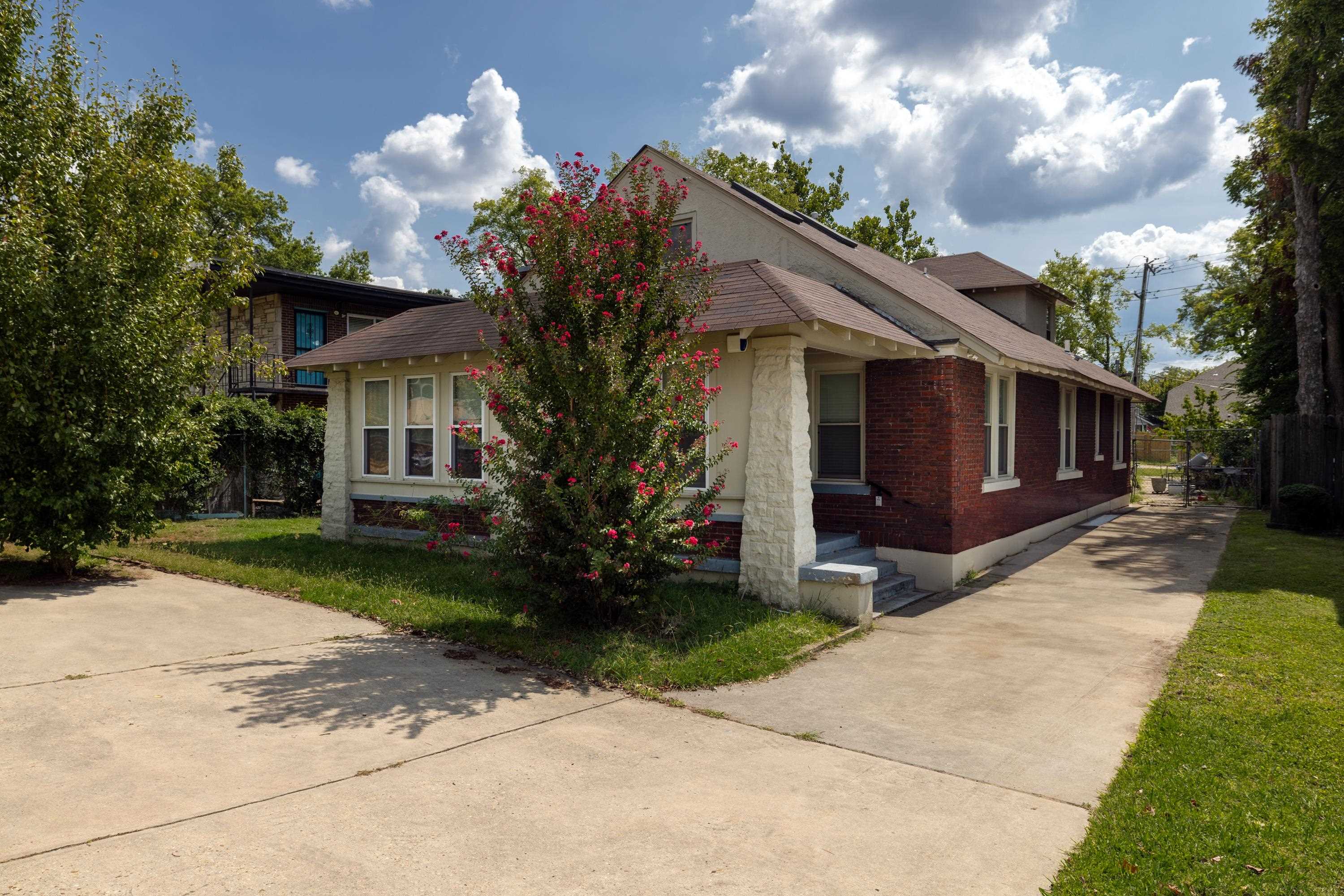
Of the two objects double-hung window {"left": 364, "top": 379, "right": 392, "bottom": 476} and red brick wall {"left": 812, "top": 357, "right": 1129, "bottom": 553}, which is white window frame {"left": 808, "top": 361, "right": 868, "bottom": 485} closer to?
red brick wall {"left": 812, "top": 357, "right": 1129, "bottom": 553}

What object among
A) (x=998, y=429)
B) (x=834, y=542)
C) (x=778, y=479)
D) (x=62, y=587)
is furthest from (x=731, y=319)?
(x=62, y=587)

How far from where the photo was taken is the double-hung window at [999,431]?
1198 centimetres

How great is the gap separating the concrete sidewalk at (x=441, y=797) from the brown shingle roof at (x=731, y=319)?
14.5 ft

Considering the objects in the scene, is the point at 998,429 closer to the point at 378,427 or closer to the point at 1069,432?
the point at 1069,432

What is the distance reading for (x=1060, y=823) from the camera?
4.24 m

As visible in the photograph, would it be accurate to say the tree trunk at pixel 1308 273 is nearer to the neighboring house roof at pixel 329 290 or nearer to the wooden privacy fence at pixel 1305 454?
the wooden privacy fence at pixel 1305 454

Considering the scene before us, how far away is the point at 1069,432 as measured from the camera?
1648 centimetres

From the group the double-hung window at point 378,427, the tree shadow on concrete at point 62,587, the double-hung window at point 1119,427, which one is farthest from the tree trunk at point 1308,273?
the tree shadow on concrete at point 62,587

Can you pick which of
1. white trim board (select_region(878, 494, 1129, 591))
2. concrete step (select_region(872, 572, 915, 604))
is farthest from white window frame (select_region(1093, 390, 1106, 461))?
concrete step (select_region(872, 572, 915, 604))

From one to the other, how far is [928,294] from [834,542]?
18.6 ft

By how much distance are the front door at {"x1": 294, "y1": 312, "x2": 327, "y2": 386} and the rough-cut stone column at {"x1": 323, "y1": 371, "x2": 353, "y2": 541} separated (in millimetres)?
10592

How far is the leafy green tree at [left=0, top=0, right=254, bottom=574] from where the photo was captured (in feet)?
30.4

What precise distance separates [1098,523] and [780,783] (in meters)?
15.8

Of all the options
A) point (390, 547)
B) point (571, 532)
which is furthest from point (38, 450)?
point (571, 532)
